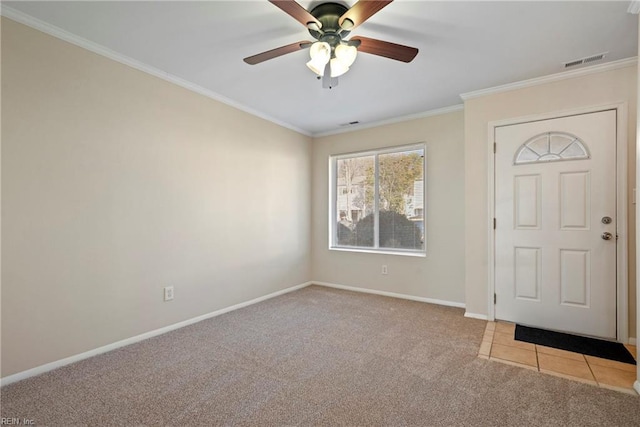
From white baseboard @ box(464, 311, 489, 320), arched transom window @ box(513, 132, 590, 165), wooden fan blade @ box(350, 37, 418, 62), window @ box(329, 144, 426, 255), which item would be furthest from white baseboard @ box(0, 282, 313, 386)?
arched transom window @ box(513, 132, 590, 165)

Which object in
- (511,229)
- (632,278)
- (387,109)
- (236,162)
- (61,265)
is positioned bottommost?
(632,278)

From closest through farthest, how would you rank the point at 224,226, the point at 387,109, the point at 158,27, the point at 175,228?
the point at 158,27
the point at 175,228
the point at 224,226
the point at 387,109

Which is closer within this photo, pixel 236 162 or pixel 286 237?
pixel 236 162

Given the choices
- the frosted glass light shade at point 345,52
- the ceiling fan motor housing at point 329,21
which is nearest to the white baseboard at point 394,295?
the frosted glass light shade at point 345,52

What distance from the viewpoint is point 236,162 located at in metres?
3.57

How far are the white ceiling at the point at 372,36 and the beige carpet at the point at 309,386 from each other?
2.45m

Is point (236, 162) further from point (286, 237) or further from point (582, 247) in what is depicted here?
point (582, 247)

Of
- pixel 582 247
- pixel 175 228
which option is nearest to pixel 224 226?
pixel 175 228

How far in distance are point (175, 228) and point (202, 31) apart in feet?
5.79

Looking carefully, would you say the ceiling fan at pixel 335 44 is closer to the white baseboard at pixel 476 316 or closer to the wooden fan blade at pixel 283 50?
the wooden fan blade at pixel 283 50

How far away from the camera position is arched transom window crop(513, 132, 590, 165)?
109 inches

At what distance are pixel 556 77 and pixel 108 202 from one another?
417cm

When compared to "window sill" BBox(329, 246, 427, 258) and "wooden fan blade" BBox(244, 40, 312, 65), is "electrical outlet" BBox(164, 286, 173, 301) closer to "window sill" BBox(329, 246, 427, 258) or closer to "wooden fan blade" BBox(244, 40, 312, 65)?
"wooden fan blade" BBox(244, 40, 312, 65)

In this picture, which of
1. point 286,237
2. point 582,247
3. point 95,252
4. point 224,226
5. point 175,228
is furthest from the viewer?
point 286,237
